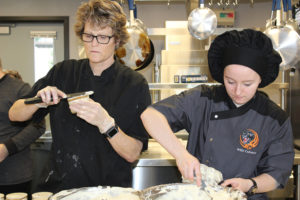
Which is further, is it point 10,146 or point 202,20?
point 202,20

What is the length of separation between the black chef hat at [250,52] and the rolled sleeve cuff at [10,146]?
1.39 metres

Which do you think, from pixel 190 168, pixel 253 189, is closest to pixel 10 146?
pixel 190 168

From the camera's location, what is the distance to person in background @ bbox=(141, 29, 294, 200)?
1142mm

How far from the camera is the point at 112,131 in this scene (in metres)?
1.27

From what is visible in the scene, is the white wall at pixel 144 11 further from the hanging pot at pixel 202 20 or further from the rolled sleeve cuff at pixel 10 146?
the rolled sleeve cuff at pixel 10 146

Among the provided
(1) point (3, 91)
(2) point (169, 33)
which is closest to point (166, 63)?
(2) point (169, 33)

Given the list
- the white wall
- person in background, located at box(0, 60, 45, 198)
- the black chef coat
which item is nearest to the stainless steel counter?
the black chef coat

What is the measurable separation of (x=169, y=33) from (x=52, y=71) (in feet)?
4.54

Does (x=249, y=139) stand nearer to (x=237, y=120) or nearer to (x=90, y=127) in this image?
(x=237, y=120)

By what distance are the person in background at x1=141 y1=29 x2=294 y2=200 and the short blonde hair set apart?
1.34 ft

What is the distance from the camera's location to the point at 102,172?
1337 millimetres

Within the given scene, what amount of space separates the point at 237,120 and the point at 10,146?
1414mm

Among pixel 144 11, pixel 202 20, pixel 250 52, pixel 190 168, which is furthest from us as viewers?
pixel 144 11

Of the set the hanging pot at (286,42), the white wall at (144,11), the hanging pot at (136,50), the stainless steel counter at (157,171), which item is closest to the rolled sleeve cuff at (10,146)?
the stainless steel counter at (157,171)
